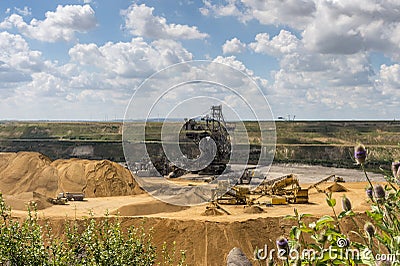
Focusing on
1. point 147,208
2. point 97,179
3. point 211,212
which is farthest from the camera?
point 97,179

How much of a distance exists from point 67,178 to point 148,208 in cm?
1218

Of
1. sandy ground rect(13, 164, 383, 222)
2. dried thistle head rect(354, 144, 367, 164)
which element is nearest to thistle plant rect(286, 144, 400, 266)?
dried thistle head rect(354, 144, 367, 164)

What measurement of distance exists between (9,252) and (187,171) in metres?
37.2

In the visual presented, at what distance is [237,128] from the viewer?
42.2m

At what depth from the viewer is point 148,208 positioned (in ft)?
91.7

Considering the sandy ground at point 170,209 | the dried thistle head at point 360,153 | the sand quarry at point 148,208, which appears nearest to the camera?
the dried thistle head at point 360,153

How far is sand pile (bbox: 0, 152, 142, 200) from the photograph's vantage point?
36.5m

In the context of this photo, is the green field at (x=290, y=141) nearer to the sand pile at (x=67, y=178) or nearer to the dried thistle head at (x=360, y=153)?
the sand pile at (x=67, y=178)

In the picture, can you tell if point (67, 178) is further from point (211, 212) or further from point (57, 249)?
point (57, 249)

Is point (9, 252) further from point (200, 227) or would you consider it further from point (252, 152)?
point (252, 152)

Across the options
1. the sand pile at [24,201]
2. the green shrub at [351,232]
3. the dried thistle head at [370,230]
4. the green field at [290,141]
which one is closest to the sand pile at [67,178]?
the sand pile at [24,201]

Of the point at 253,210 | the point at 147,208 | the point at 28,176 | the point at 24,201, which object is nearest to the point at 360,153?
the point at 253,210

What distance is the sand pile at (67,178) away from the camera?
1437 inches

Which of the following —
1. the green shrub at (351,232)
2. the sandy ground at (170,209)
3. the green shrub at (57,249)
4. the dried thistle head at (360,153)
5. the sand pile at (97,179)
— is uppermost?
the dried thistle head at (360,153)
